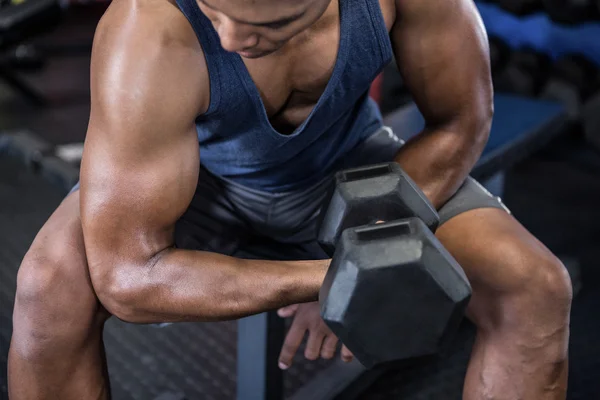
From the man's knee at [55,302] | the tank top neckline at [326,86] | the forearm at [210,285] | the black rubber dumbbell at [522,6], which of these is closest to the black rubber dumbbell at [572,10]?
the black rubber dumbbell at [522,6]

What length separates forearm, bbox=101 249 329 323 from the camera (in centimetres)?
99

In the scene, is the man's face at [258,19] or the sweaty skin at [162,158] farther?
the sweaty skin at [162,158]

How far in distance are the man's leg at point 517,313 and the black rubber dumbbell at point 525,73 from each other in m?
2.16

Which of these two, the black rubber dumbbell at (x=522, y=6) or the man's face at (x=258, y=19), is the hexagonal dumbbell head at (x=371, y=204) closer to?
the man's face at (x=258, y=19)

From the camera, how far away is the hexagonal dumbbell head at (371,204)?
0.96m

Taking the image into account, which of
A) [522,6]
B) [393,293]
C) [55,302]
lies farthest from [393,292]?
[522,6]

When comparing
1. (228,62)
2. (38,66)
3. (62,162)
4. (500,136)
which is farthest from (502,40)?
(228,62)

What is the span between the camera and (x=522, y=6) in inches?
122

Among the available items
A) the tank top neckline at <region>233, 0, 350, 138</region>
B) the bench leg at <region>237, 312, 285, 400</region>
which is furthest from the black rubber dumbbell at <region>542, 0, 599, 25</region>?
the tank top neckline at <region>233, 0, 350, 138</region>

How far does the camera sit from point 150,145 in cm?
95

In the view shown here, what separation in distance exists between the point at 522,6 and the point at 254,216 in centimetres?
218

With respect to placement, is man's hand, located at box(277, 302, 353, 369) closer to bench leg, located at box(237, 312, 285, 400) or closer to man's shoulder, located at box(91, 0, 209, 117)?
bench leg, located at box(237, 312, 285, 400)

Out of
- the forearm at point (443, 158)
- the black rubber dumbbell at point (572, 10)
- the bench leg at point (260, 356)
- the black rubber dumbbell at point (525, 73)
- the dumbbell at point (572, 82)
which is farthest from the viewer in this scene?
the black rubber dumbbell at point (525, 73)

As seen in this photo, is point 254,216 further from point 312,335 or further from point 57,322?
point 57,322
